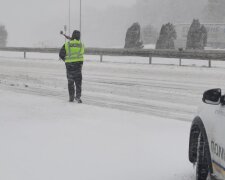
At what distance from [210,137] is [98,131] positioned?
4.30 metres

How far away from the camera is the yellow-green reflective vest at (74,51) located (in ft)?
38.8

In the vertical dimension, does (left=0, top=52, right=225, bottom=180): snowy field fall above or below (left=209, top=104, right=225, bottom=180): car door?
below

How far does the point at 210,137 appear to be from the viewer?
437 centimetres

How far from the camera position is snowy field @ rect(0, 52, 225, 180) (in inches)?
239

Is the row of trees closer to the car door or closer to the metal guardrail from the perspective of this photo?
the metal guardrail

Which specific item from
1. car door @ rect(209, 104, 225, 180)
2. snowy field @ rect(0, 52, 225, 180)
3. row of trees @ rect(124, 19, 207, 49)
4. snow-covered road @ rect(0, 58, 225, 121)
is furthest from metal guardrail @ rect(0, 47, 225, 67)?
car door @ rect(209, 104, 225, 180)

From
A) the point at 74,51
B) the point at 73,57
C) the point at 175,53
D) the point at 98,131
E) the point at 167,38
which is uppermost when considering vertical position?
the point at 167,38

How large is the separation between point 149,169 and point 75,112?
186 inches

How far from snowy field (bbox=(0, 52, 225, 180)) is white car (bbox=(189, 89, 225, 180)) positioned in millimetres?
911

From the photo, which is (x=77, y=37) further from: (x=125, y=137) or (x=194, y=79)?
(x=194, y=79)

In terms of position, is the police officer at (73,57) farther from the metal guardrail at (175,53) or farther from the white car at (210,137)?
the metal guardrail at (175,53)

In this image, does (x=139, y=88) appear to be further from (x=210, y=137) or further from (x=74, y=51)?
(x=210, y=137)

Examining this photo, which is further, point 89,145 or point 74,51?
point 74,51

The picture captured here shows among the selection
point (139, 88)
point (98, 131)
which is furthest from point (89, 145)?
point (139, 88)
